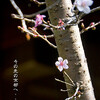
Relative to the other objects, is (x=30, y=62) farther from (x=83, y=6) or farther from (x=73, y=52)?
(x=83, y=6)

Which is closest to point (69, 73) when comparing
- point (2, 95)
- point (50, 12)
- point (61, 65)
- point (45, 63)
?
point (61, 65)

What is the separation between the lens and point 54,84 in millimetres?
2742

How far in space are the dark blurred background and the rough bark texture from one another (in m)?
1.85

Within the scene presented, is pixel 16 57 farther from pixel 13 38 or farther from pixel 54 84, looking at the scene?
pixel 54 84

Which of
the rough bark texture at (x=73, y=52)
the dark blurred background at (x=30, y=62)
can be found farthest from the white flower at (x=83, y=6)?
the dark blurred background at (x=30, y=62)

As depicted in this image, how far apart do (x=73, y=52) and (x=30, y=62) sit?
6.19ft

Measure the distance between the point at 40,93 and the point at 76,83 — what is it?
1.98 metres

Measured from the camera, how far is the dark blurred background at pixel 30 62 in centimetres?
267

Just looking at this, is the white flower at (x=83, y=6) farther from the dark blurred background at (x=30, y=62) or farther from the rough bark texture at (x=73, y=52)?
the dark blurred background at (x=30, y=62)

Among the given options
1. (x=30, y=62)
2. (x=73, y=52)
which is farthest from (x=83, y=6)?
(x=30, y=62)

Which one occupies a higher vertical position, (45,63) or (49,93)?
(45,63)

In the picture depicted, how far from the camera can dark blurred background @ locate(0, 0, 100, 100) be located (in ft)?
8.77

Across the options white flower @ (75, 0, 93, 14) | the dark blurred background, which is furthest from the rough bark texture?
the dark blurred background

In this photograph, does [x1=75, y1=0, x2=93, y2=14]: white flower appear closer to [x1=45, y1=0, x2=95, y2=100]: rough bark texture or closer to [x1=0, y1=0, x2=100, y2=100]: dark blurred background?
[x1=45, y1=0, x2=95, y2=100]: rough bark texture
